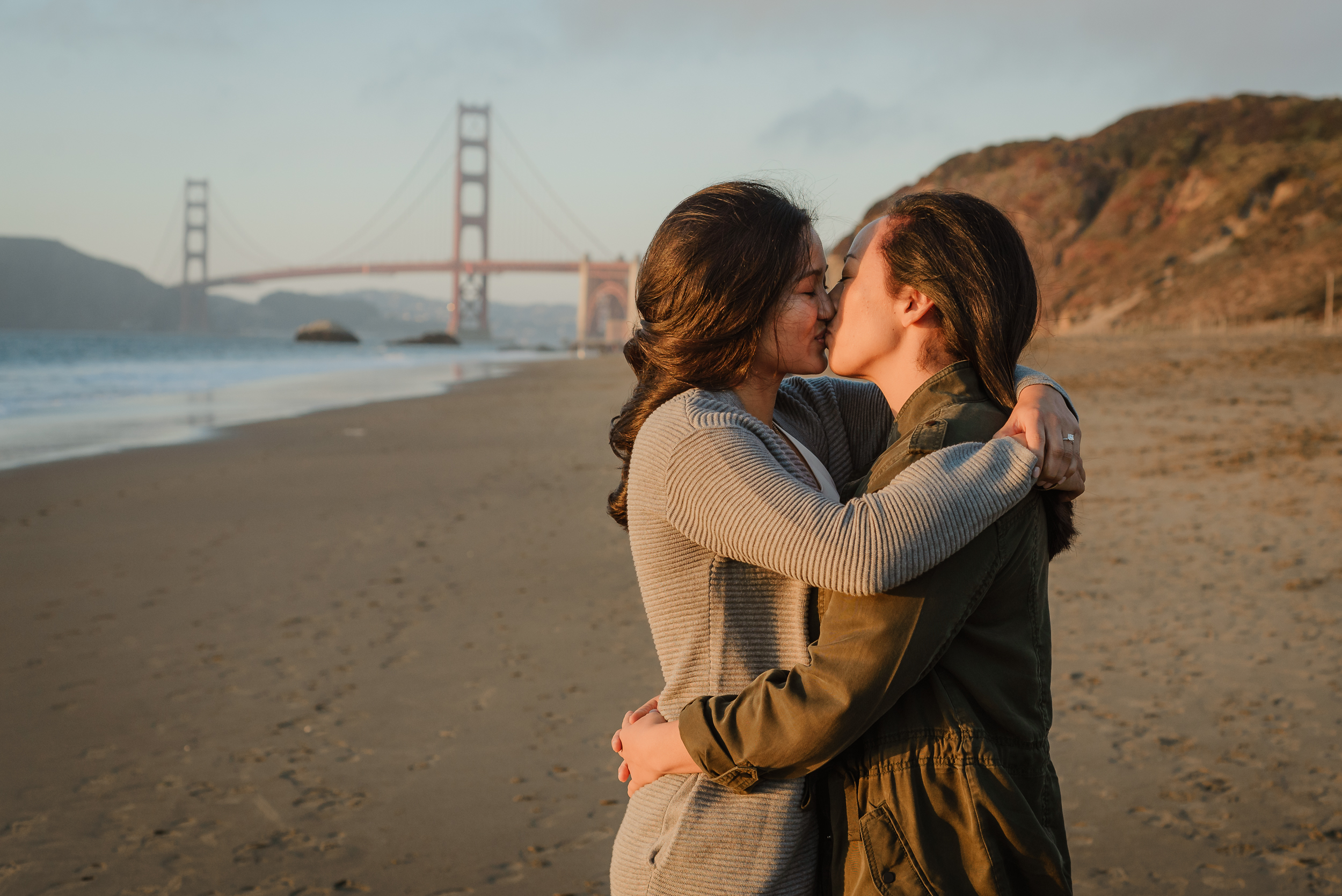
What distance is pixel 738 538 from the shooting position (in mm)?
808

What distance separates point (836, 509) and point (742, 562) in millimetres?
106

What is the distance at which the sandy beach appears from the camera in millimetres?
1939

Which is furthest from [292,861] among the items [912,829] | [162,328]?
[162,328]

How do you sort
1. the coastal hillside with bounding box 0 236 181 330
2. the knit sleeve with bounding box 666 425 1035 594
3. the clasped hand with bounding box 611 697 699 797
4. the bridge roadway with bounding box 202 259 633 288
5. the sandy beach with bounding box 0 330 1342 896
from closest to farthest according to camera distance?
the knit sleeve with bounding box 666 425 1035 594 < the clasped hand with bounding box 611 697 699 797 < the sandy beach with bounding box 0 330 1342 896 < the bridge roadway with bounding box 202 259 633 288 < the coastal hillside with bounding box 0 236 181 330

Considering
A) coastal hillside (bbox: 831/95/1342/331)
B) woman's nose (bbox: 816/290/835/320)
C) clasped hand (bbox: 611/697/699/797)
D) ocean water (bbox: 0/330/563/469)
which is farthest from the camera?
coastal hillside (bbox: 831/95/1342/331)

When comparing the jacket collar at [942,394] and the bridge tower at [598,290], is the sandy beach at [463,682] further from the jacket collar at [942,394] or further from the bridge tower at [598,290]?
the bridge tower at [598,290]

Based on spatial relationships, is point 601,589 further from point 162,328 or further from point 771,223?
point 162,328

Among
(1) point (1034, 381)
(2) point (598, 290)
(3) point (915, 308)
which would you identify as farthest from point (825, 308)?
(2) point (598, 290)

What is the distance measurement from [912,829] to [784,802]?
0.36 ft

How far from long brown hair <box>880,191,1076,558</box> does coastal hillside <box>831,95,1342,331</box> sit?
1847 centimetres

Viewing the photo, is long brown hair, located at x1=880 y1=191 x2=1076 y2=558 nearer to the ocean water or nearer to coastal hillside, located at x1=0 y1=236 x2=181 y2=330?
the ocean water

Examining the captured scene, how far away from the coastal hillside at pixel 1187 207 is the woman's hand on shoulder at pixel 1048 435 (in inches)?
729

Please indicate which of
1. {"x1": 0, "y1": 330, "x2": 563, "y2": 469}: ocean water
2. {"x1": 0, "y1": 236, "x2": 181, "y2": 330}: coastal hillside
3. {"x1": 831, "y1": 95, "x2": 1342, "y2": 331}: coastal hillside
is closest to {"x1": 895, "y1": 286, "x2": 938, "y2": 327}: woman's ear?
{"x1": 0, "y1": 330, "x2": 563, "y2": 469}: ocean water

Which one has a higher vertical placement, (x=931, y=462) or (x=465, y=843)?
(x=931, y=462)
